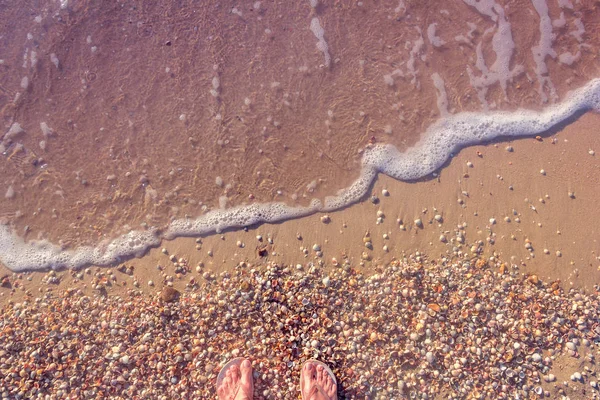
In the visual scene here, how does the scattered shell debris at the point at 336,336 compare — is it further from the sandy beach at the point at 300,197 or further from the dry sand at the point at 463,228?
the dry sand at the point at 463,228

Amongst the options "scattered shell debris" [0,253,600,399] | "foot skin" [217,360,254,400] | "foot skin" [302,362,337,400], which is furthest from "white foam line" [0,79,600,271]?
"foot skin" [302,362,337,400]

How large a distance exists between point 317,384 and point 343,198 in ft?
7.18

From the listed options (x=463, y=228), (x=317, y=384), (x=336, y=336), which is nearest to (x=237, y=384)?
(x=317, y=384)

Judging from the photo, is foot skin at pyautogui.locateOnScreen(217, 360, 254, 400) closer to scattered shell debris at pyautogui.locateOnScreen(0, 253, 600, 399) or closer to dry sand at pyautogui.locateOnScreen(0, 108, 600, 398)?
scattered shell debris at pyautogui.locateOnScreen(0, 253, 600, 399)

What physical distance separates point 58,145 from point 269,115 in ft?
9.68

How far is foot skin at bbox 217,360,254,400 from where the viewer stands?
13.1 feet

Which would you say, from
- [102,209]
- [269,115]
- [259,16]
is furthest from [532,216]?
[102,209]

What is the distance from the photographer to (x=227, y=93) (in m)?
5.15

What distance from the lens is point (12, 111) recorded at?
5230 mm

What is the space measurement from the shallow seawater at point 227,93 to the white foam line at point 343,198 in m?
0.04

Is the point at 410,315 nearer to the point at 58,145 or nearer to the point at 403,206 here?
the point at 403,206

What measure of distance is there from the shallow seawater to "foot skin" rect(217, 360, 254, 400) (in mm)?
1754

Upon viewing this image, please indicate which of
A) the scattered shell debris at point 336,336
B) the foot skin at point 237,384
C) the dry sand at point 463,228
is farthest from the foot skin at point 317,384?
the dry sand at point 463,228

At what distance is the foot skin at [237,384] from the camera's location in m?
3.99
